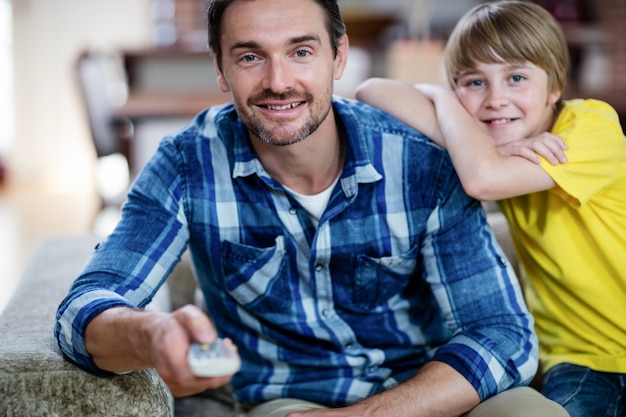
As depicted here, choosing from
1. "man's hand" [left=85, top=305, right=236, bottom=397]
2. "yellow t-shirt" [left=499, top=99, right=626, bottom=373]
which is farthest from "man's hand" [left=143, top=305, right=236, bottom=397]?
"yellow t-shirt" [left=499, top=99, right=626, bottom=373]

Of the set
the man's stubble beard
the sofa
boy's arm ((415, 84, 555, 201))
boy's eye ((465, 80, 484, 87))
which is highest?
boy's eye ((465, 80, 484, 87))

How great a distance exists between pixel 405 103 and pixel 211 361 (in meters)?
0.75

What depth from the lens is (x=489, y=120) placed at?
153cm

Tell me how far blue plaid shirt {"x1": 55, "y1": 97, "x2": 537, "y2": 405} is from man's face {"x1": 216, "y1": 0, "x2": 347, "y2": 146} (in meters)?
0.10

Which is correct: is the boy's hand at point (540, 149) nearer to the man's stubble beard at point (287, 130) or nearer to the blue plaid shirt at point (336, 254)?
the blue plaid shirt at point (336, 254)

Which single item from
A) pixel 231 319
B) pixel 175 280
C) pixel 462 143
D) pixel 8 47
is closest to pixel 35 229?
pixel 8 47

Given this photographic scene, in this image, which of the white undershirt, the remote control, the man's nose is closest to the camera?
the remote control

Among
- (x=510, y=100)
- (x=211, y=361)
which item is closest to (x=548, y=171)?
(x=510, y=100)

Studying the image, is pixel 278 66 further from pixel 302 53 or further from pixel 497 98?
pixel 497 98

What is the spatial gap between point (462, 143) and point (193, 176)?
47 centimetres

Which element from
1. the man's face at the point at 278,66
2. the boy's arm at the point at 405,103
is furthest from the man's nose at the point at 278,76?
the boy's arm at the point at 405,103

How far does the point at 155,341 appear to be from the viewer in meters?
1.00

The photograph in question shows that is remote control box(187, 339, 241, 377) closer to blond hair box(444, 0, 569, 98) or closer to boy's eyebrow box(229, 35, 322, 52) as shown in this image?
boy's eyebrow box(229, 35, 322, 52)

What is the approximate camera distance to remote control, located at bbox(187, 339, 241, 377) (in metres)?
0.94
